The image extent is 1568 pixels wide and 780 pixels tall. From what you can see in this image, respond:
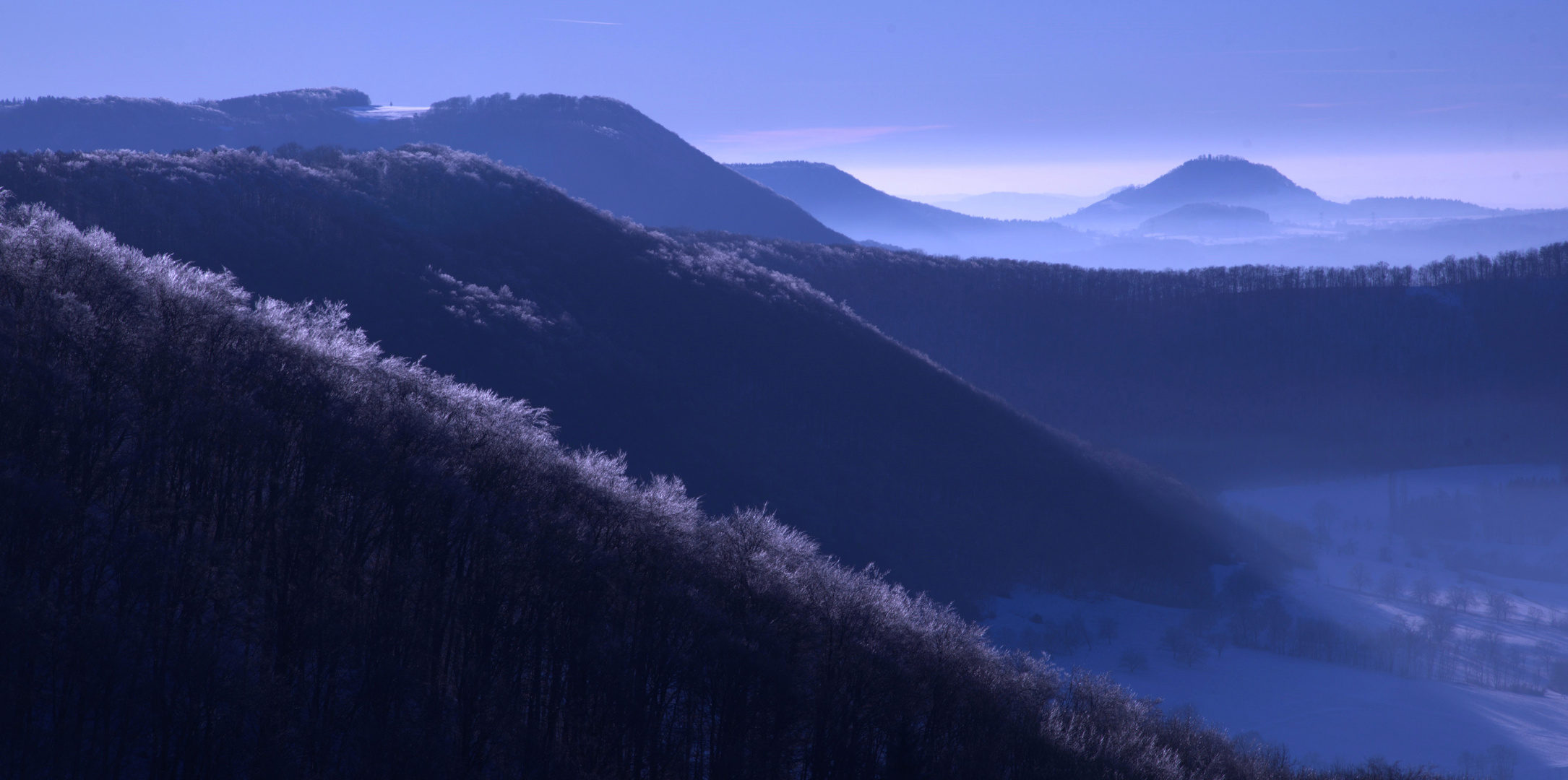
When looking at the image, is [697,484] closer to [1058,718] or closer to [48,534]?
[1058,718]

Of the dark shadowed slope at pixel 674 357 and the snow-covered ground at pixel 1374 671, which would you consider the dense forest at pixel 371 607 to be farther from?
the dark shadowed slope at pixel 674 357

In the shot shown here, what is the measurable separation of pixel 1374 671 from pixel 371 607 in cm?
9568

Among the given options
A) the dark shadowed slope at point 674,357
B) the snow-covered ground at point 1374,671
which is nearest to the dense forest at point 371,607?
the snow-covered ground at point 1374,671

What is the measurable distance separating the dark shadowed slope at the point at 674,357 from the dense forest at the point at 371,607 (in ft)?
208

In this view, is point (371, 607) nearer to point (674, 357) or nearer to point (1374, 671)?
point (674, 357)

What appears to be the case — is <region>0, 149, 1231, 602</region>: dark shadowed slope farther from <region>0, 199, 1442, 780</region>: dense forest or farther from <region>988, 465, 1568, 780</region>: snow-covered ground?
<region>0, 199, 1442, 780</region>: dense forest

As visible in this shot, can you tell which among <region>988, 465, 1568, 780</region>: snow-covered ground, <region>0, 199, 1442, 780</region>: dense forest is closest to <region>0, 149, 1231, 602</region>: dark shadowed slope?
<region>988, 465, 1568, 780</region>: snow-covered ground

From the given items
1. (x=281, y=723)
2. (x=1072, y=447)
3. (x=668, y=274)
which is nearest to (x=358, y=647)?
(x=281, y=723)

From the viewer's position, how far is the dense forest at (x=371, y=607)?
72.6 ft

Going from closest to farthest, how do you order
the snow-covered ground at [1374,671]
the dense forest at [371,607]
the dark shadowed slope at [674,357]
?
the dense forest at [371,607] → the snow-covered ground at [1374,671] → the dark shadowed slope at [674,357]

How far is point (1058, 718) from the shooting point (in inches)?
1229

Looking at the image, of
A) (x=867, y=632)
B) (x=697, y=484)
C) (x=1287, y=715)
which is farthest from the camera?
(x=697, y=484)

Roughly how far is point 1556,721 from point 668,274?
109 meters

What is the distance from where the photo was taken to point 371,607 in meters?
27.0
